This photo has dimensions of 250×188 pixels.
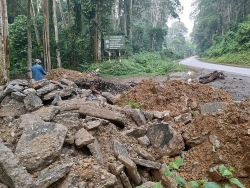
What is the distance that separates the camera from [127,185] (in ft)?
10.7

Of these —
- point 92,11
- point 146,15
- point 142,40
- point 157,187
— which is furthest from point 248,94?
point 146,15

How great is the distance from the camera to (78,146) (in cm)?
348

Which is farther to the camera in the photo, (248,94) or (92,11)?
(92,11)

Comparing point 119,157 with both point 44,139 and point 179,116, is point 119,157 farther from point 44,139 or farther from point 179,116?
point 179,116

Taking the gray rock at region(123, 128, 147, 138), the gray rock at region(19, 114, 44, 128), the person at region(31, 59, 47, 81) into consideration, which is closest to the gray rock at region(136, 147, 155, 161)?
the gray rock at region(123, 128, 147, 138)

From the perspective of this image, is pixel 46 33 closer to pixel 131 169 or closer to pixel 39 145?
pixel 39 145

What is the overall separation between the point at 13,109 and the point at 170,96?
423 cm

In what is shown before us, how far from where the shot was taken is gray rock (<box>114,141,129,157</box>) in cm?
364

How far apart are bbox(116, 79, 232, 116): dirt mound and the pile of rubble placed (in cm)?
78

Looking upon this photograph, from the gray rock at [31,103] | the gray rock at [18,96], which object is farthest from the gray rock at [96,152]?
the gray rock at [18,96]

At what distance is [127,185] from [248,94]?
261 inches

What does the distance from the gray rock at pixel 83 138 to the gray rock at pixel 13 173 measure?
907 mm

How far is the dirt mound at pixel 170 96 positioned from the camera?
627 centimetres

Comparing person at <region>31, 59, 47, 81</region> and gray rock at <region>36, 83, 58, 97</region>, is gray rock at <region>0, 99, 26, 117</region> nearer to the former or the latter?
gray rock at <region>36, 83, 58, 97</region>
